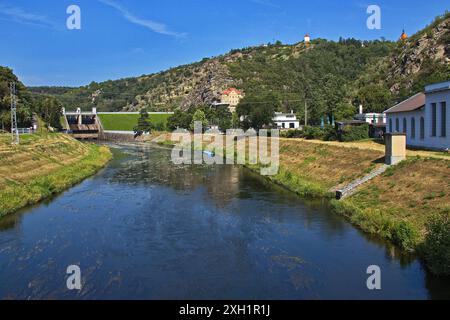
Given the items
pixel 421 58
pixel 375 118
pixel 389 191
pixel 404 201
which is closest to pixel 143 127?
pixel 421 58

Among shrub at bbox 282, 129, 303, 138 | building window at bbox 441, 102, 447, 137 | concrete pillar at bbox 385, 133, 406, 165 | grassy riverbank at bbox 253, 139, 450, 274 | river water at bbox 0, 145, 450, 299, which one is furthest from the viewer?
shrub at bbox 282, 129, 303, 138

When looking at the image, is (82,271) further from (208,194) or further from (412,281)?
(208,194)

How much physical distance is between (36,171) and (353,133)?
35441 millimetres

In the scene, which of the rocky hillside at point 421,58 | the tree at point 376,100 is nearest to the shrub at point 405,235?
the rocky hillside at point 421,58

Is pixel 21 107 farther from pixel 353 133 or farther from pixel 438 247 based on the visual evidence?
pixel 438 247

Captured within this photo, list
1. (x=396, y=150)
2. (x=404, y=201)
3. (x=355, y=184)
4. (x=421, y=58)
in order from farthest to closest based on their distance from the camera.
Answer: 1. (x=421, y=58)
2. (x=396, y=150)
3. (x=355, y=184)
4. (x=404, y=201)

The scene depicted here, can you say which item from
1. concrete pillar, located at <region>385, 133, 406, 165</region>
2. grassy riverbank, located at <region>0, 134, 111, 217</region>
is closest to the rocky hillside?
concrete pillar, located at <region>385, 133, 406, 165</region>

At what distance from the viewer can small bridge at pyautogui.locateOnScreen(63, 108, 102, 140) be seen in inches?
5118

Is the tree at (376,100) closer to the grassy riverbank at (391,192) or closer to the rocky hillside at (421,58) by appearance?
the rocky hillside at (421,58)

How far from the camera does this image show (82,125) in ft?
447

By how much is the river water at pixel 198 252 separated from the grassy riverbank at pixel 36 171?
1.45 metres

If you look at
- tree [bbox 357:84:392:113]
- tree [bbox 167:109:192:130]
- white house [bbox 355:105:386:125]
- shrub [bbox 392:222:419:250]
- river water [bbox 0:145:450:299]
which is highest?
tree [bbox 357:84:392:113]

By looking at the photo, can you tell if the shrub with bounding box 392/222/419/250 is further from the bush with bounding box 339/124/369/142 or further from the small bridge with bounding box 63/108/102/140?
the small bridge with bounding box 63/108/102/140

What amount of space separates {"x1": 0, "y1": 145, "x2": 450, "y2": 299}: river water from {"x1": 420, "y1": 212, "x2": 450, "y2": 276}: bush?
0.46 metres
